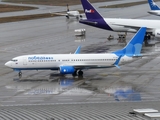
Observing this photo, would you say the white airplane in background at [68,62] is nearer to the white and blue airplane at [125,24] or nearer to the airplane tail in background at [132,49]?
the airplane tail in background at [132,49]

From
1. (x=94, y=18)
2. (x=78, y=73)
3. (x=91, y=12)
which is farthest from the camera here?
(x=91, y=12)

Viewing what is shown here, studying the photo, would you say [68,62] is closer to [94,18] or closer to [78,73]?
[78,73]

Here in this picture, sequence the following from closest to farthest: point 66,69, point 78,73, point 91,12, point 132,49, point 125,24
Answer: point 66,69, point 78,73, point 132,49, point 125,24, point 91,12

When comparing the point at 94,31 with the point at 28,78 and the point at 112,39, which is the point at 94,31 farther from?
the point at 28,78

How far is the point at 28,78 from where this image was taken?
6512 cm

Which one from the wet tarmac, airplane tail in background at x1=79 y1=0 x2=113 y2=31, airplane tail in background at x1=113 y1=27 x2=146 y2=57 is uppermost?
airplane tail in background at x1=79 y1=0 x2=113 y2=31

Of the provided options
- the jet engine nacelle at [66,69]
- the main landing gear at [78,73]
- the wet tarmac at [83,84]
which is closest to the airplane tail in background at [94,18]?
the wet tarmac at [83,84]

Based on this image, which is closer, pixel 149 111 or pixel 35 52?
pixel 149 111

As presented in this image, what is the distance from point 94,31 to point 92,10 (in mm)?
15946

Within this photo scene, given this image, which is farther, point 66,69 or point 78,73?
point 78,73

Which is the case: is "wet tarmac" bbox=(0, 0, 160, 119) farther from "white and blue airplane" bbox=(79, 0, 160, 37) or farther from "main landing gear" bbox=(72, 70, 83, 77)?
"white and blue airplane" bbox=(79, 0, 160, 37)

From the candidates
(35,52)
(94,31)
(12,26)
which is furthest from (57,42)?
(12,26)

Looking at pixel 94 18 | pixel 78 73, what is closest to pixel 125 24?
pixel 94 18

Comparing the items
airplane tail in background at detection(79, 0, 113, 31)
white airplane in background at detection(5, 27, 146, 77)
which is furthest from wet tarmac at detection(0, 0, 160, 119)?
airplane tail in background at detection(79, 0, 113, 31)
